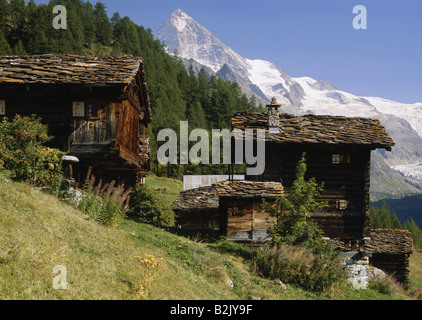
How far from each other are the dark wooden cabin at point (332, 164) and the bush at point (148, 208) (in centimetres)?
558

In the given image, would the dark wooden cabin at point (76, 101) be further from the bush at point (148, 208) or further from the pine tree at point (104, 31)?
the pine tree at point (104, 31)

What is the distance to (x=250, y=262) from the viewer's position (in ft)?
50.4

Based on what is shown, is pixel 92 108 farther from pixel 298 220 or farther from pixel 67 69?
pixel 298 220

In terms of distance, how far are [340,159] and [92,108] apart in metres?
14.6

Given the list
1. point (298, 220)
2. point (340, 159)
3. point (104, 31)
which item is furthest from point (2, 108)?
point (104, 31)

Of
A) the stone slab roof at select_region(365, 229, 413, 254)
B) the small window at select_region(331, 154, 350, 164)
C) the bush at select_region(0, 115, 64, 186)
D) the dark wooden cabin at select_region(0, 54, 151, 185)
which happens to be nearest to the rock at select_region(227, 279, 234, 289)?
the bush at select_region(0, 115, 64, 186)

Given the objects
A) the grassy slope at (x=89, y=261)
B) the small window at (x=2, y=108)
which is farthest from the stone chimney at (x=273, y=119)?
the small window at (x=2, y=108)

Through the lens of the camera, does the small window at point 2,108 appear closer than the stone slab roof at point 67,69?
No

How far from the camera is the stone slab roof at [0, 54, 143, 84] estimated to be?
17078 millimetres

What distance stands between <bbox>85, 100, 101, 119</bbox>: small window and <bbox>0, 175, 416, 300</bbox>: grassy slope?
6251 mm

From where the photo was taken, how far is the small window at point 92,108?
17734 millimetres

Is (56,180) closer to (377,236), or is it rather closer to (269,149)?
(269,149)

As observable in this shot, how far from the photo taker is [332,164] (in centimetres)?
2195

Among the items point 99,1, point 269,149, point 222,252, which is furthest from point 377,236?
point 99,1
